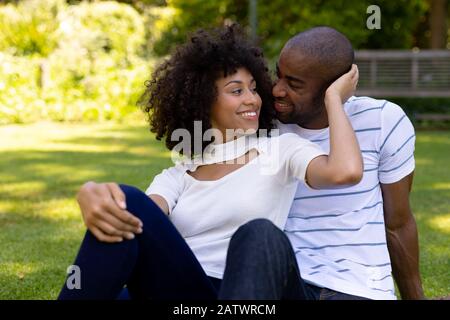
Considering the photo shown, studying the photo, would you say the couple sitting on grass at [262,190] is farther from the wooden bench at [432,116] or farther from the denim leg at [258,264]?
the wooden bench at [432,116]

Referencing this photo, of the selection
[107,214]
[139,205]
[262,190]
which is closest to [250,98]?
[262,190]

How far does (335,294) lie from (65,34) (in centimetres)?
1415

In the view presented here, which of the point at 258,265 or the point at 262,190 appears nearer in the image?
the point at 258,265

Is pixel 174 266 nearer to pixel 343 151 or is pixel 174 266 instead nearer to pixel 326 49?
pixel 343 151

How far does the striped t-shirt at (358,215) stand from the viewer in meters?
2.50

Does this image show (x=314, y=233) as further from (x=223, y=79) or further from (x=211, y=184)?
(x=223, y=79)

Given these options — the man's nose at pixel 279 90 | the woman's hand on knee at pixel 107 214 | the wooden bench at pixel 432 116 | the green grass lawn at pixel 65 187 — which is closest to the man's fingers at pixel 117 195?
the woman's hand on knee at pixel 107 214

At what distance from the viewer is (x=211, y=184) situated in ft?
8.38

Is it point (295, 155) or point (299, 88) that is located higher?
point (299, 88)

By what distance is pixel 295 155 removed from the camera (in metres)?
2.47

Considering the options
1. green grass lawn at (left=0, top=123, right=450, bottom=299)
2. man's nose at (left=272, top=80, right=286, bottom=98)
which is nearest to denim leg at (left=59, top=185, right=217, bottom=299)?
man's nose at (left=272, top=80, right=286, bottom=98)

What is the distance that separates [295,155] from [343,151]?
0.57 ft

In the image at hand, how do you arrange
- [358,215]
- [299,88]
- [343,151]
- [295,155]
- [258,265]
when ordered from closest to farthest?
[258,265], [343,151], [295,155], [358,215], [299,88]

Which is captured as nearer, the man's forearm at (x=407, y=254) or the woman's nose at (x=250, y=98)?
the woman's nose at (x=250, y=98)
